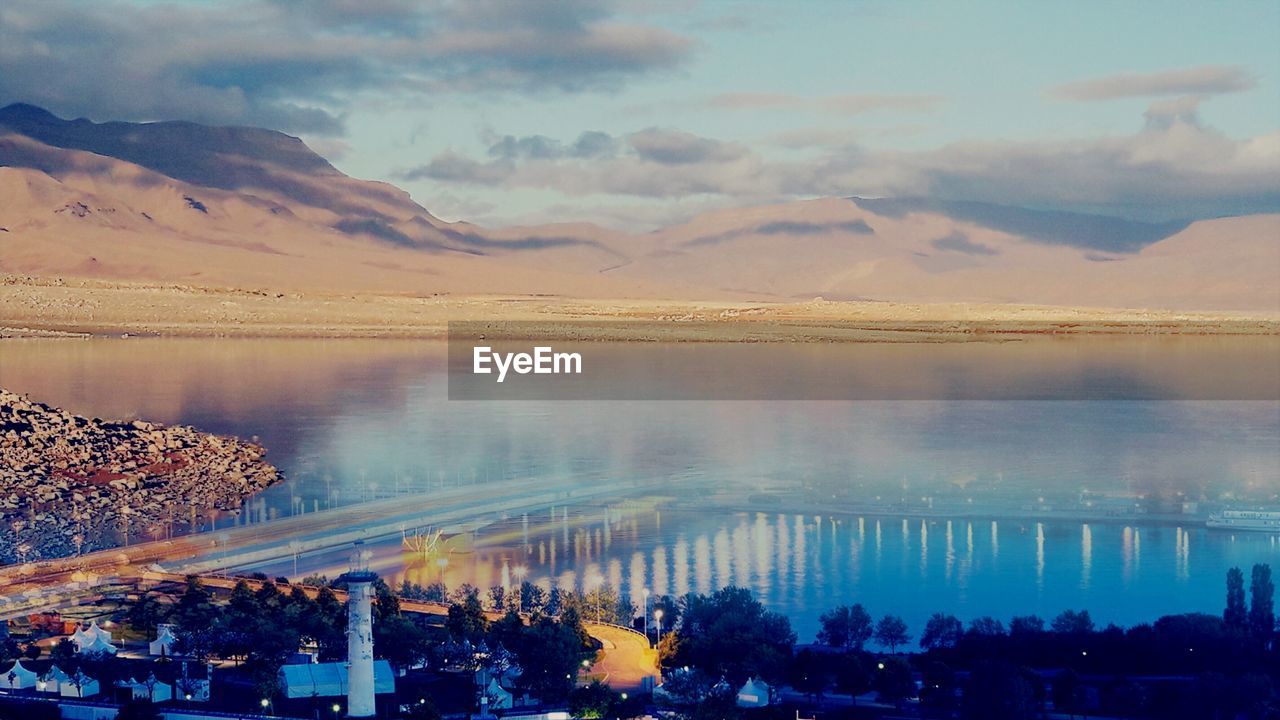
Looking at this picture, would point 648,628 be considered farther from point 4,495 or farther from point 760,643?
point 4,495

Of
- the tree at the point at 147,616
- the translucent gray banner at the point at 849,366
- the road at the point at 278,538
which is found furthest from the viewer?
the translucent gray banner at the point at 849,366

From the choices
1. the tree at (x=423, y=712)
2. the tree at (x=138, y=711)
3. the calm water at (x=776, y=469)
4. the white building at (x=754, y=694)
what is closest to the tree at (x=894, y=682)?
the white building at (x=754, y=694)

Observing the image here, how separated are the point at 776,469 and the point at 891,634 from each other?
13867mm

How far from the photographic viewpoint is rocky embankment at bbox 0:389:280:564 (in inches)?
858

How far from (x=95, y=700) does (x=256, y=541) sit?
7282 mm

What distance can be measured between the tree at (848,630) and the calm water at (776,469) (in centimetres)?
70

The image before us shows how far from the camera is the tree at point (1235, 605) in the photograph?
17391 millimetres

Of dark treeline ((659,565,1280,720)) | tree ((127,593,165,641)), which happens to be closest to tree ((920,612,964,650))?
dark treeline ((659,565,1280,720))

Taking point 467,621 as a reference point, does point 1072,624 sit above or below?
below

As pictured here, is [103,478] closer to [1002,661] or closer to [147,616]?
[147,616]

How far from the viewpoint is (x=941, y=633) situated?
17266mm

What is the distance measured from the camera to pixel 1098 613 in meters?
19.3

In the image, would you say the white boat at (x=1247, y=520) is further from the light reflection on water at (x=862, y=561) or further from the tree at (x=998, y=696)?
the tree at (x=998, y=696)

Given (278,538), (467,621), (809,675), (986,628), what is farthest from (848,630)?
(278,538)
